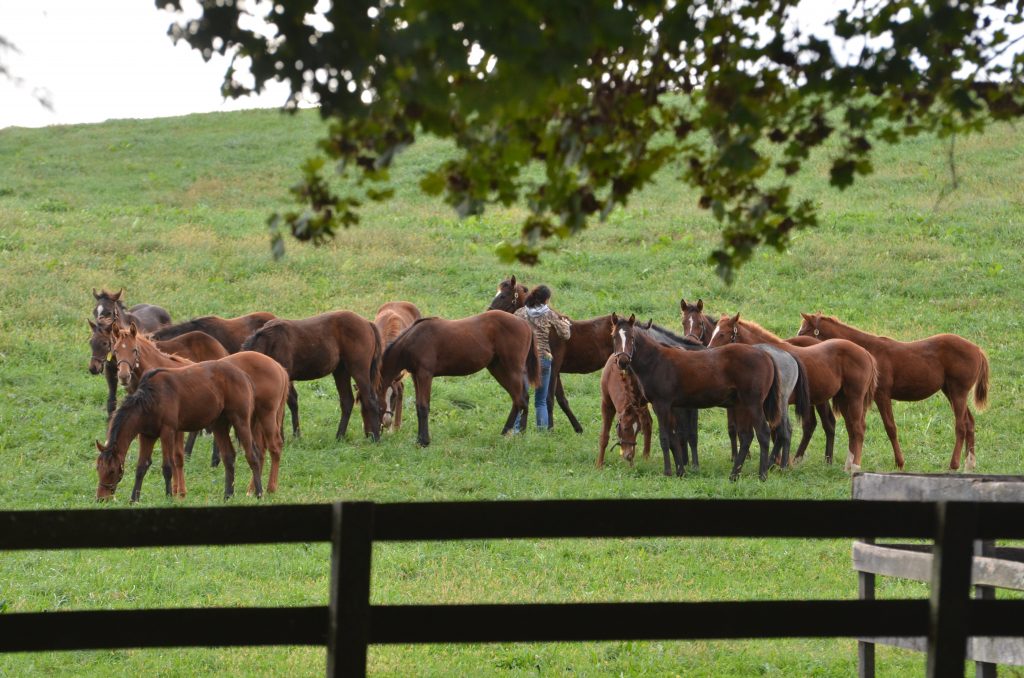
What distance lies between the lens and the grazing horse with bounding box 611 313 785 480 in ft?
Result: 50.1

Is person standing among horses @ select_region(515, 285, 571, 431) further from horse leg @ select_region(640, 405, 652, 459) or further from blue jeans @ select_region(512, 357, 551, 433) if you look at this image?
horse leg @ select_region(640, 405, 652, 459)

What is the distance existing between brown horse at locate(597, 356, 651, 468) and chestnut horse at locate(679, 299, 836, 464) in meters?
1.31

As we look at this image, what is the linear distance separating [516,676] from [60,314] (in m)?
19.5

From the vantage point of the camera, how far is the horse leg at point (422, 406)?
1711cm

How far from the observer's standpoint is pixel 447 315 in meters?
25.6

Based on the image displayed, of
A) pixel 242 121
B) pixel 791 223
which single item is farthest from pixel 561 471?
pixel 242 121

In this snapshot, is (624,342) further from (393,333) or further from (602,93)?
(602,93)

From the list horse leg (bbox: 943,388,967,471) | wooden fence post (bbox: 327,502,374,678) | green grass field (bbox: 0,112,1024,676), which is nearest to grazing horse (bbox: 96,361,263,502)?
green grass field (bbox: 0,112,1024,676)

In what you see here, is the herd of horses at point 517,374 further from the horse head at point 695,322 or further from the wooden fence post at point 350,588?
the wooden fence post at point 350,588

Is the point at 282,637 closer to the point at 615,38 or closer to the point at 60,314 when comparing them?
the point at 615,38

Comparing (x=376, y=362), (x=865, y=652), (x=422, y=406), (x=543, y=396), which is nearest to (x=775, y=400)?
(x=543, y=396)

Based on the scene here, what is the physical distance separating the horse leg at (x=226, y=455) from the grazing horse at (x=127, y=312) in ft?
14.0

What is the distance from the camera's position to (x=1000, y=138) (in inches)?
1716

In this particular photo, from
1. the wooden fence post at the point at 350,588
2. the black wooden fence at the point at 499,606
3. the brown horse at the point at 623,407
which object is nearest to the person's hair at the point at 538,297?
the brown horse at the point at 623,407
